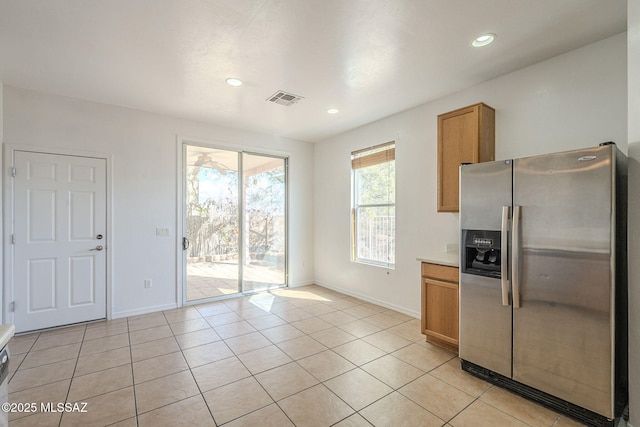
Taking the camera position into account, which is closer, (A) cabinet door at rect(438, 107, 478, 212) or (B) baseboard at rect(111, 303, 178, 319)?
(A) cabinet door at rect(438, 107, 478, 212)

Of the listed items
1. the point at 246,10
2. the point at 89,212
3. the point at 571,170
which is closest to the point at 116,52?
the point at 246,10

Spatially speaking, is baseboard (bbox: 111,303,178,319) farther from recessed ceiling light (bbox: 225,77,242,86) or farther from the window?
recessed ceiling light (bbox: 225,77,242,86)

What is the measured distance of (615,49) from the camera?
91.8 inches

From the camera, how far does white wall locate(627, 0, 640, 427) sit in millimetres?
1779

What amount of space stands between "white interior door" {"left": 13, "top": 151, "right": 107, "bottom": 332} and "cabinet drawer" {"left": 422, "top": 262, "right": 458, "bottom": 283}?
160 inches

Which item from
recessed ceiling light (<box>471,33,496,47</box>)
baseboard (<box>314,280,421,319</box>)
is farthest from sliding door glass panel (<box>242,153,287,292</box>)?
recessed ceiling light (<box>471,33,496,47</box>)

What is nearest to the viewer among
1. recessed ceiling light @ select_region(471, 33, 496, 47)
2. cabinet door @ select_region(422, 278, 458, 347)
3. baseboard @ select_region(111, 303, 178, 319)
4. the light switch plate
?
recessed ceiling light @ select_region(471, 33, 496, 47)

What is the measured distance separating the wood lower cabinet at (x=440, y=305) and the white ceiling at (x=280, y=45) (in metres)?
2.06

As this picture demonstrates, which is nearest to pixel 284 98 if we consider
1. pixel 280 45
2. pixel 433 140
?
pixel 280 45

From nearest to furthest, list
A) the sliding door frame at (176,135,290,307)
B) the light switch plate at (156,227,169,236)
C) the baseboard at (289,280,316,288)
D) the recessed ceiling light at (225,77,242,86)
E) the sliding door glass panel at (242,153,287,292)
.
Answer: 1. the recessed ceiling light at (225,77,242,86)
2. the light switch plate at (156,227,169,236)
3. the sliding door frame at (176,135,290,307)
4. the sliding door glass panel at (242,153,287,292)
5. the baseboard at (289,280,316,288)

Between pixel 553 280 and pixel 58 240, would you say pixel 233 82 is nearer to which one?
pixel 58 240

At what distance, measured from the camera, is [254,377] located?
2463mm

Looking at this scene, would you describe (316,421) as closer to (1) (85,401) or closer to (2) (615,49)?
(1) (85,401)

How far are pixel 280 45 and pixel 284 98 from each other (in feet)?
3.62
